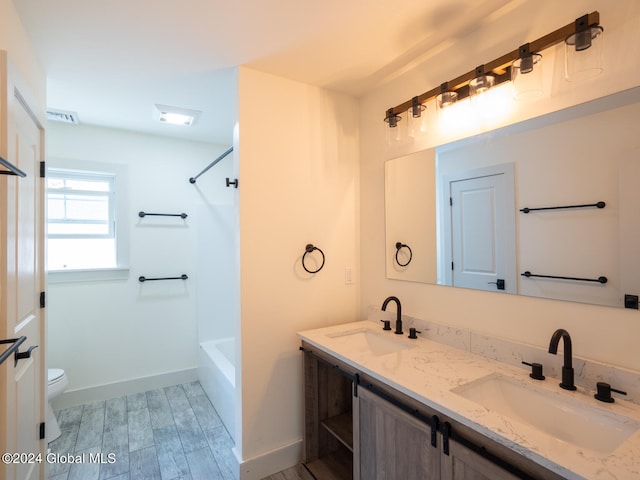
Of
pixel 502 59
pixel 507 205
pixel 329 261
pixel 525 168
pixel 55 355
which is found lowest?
pixel 55 355

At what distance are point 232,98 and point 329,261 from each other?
1.42m

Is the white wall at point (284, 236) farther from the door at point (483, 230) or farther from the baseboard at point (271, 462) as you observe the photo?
the door at point (483, 230)

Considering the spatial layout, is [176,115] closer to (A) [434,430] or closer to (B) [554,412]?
(A) [434,430]

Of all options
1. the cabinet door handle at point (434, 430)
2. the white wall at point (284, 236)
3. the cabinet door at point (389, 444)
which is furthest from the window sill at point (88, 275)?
the cabinet door handle at point (434, 430)

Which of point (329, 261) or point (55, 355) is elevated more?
point (329, 261)

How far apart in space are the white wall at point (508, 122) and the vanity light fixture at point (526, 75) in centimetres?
4

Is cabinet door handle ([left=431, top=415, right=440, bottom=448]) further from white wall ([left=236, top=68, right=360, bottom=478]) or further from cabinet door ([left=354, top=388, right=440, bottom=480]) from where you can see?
white wall ([left=236, top=68, right=360, bottom=478])

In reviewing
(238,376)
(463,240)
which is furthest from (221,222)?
(463,240)

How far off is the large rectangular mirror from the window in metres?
2.78

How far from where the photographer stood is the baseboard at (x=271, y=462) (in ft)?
6.18

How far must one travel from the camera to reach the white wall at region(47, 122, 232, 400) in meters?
2.81

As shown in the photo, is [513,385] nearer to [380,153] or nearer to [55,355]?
[380,153]

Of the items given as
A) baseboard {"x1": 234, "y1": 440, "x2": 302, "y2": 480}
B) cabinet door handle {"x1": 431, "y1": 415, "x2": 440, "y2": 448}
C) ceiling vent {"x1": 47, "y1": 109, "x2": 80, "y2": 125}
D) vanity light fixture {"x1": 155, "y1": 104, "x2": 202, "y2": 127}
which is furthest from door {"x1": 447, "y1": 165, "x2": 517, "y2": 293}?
ceiling vent {"x1": 47, "y1": 109, "x2": 80, "y2": 125}

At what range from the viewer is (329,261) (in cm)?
224
